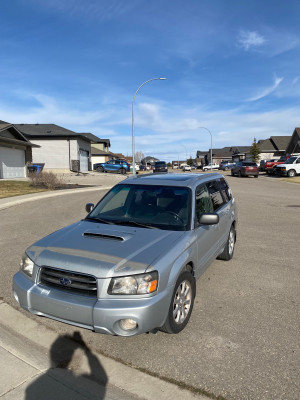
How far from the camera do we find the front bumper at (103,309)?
100.0 inches

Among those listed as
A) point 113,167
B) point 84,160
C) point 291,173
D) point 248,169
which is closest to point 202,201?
point 248,169

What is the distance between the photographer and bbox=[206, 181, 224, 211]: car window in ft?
15.5

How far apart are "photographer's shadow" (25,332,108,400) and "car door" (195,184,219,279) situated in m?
1.56

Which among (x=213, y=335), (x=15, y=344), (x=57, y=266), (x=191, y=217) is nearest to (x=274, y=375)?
(x=213, y=335)

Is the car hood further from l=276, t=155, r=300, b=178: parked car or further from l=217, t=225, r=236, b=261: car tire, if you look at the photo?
l=276, t=155, r=300, b=178: parked car

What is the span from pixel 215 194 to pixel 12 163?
24.7m

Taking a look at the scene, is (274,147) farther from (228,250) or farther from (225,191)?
(228,250)

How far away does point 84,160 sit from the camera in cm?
4016

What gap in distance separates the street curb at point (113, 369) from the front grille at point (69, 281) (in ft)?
2.10

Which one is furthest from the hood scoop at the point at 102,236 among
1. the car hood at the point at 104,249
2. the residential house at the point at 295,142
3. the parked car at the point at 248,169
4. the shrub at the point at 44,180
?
the residential house at the point at 295,142

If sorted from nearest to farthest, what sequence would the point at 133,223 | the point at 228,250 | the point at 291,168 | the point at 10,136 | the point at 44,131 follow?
the point at 133,223 → the point at 228,250 → the point at 10,136 → the point at 291,168 → the point at 44,131

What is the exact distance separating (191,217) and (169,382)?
1.82 meters

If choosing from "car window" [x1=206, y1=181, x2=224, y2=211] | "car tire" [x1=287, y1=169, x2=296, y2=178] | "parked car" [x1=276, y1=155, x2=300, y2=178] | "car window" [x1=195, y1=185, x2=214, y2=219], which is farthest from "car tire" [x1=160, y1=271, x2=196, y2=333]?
"car tire" [x1=287, y1=169, x2=296, y2=178]

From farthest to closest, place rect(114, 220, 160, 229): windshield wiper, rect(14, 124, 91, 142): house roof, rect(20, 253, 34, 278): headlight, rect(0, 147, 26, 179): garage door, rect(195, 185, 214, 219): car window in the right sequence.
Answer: rect(14, 124, 91, 142): house roof < rect(0, 147, 26, 179): garage door < rect(195, 185, 214, 219): car window < rect(114, 220, 160, 229): windshield wiper < rect(20, 253, 34, 278): headlight
